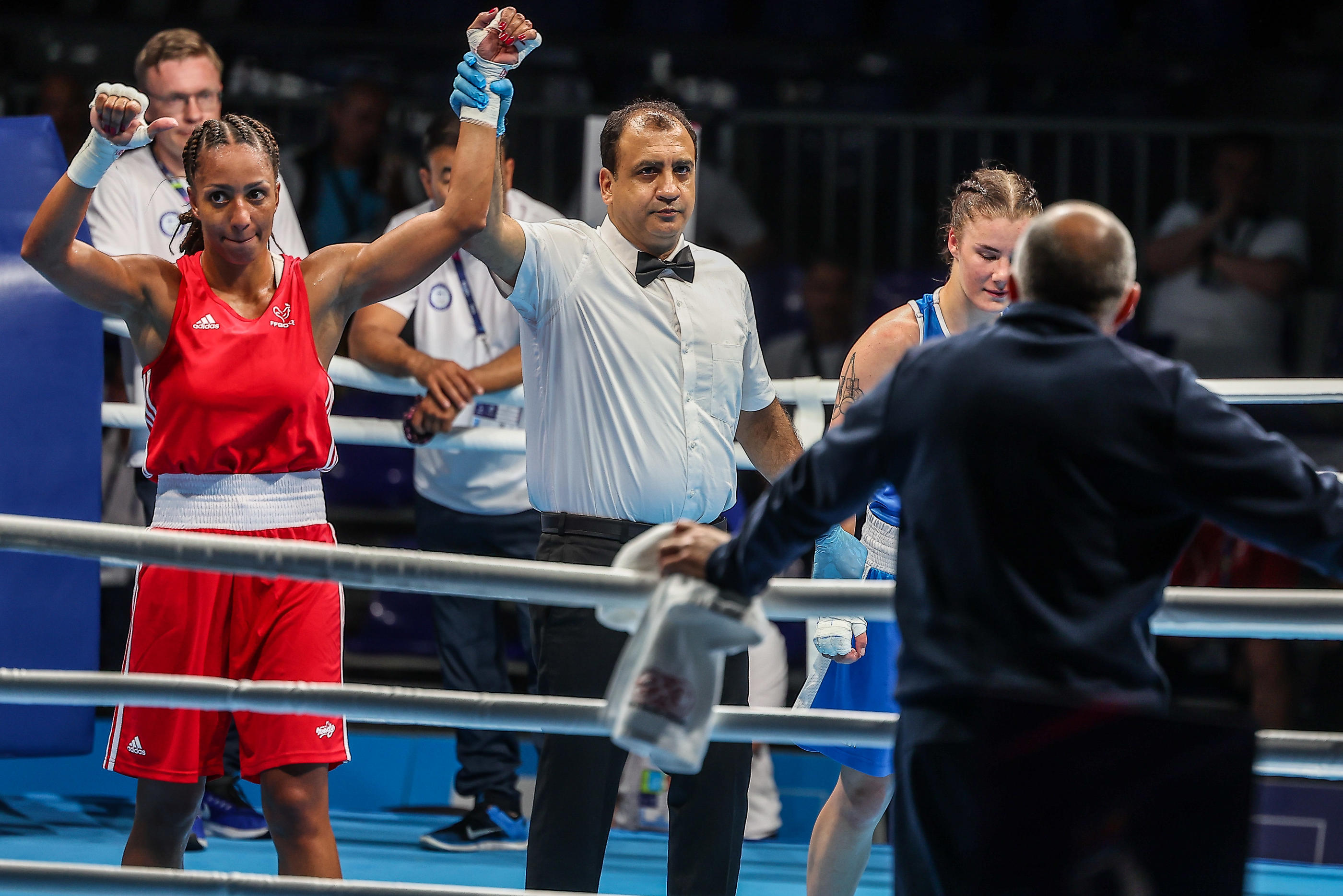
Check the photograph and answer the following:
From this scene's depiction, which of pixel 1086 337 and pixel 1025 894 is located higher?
pixel 1086 337

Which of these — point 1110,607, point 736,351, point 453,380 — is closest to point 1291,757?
point 1110,607

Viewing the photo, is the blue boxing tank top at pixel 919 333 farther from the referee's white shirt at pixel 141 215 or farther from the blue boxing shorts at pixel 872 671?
the referee's white shirt at pixel 141 215

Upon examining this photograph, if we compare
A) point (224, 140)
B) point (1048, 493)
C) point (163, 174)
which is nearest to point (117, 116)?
point (224, 140)

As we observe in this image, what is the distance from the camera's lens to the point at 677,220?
274 centimetres

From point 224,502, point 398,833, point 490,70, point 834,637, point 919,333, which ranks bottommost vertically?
point 398,833

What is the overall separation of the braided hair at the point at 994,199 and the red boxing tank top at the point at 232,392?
135 cm

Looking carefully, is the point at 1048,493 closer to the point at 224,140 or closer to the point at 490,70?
the point at 490,70

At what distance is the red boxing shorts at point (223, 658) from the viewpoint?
7.78 feet

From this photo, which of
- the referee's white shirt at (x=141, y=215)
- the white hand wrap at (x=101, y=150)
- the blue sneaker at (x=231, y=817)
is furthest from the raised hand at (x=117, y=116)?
the blue sneaker at (x=231, y=817)

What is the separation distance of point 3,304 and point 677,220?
1.49 meters

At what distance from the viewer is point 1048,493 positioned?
153cm

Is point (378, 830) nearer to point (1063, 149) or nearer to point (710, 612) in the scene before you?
point (710, 612)

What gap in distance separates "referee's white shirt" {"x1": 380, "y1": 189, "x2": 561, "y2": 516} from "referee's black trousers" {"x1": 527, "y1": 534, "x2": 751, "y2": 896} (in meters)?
1.24

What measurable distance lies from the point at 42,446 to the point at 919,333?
6.22 feet
